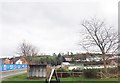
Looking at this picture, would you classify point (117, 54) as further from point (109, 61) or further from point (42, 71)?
point (42, 71)

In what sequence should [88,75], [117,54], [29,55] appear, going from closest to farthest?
1. [88,75]
2. [117,54]
3. [29,55]

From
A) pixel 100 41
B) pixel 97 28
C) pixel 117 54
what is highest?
pixel 97 28

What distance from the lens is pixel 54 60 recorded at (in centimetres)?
3825

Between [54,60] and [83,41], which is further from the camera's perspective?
[54,60]

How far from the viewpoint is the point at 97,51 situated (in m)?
25.7

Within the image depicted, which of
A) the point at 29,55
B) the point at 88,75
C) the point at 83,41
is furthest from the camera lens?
the point at 29,55

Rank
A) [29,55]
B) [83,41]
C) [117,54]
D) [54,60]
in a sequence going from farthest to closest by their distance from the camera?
[29,55]
[54,60]
[83,41]
[117,54]

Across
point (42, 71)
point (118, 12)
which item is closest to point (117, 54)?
point (42, 71)

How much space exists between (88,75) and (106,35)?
8.14m

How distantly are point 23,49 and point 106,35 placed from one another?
101 ft

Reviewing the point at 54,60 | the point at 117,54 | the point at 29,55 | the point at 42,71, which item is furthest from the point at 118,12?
the point at 29,55

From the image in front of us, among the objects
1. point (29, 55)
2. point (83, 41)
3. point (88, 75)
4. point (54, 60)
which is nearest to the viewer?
point (88, 75)

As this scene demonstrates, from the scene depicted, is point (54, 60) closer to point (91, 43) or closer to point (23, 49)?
point (91, 43)

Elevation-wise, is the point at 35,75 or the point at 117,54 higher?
the point at 117,54
